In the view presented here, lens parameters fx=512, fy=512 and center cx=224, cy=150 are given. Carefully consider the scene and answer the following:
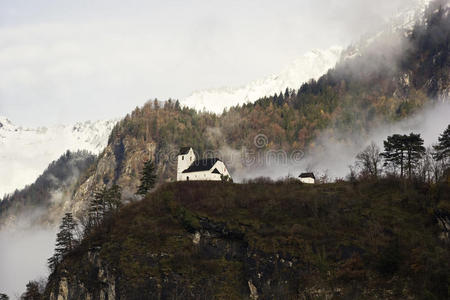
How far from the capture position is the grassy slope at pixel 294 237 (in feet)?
220

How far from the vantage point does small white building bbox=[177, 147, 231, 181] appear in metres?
104

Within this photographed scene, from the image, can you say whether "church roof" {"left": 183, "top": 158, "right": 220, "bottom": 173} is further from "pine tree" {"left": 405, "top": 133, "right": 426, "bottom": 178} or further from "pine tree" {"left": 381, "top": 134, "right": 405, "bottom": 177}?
"pine tree" {"left": 405, "top": 133, "right": 426, "bottom": 178}

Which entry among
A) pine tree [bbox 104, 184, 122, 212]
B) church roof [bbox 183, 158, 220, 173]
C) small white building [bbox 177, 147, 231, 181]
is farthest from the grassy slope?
church roof [bbox 183, 158, 220, 173]

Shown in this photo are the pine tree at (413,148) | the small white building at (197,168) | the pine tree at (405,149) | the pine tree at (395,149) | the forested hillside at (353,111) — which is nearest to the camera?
the pine tree at (413,148)

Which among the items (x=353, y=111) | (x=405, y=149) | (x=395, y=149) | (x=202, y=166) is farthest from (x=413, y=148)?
(x=353, y=111)

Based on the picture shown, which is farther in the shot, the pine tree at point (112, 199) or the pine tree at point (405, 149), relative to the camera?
the pine tree at point (112, 199)

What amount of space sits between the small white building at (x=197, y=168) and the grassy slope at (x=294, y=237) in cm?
782

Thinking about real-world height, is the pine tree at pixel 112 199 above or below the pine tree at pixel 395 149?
below

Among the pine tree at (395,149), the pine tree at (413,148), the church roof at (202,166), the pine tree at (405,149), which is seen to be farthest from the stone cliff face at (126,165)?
the pine tree at (413,148)

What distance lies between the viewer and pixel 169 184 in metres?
98.3

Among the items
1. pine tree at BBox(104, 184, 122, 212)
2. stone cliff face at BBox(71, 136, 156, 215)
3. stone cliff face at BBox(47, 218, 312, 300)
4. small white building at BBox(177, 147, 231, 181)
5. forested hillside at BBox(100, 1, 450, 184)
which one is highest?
forested hillside at BBox(100, 1, 450, 184)

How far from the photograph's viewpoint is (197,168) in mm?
106000

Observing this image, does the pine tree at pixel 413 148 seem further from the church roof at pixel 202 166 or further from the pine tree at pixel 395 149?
the church roof at pixel 202 166

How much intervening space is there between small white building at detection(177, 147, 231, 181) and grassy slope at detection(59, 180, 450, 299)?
7.82 meters
